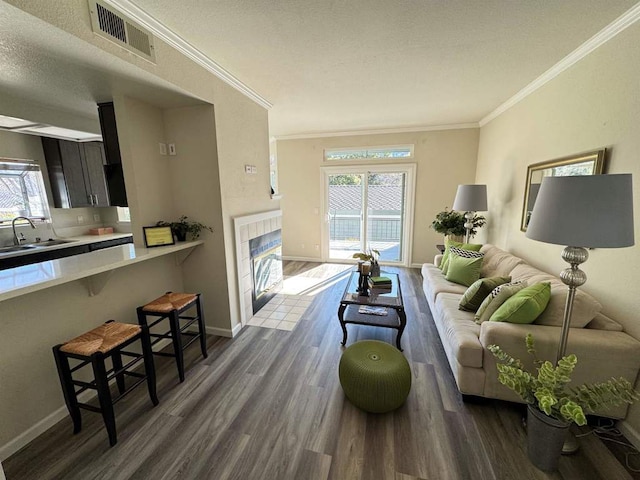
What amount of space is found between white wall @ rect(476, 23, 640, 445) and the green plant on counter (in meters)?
0.62

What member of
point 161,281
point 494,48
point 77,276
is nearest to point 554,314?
point 494,48

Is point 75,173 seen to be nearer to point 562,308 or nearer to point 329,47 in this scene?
point 329,47

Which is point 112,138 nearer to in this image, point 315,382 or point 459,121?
point 315,382

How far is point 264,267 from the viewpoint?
11.7 ft

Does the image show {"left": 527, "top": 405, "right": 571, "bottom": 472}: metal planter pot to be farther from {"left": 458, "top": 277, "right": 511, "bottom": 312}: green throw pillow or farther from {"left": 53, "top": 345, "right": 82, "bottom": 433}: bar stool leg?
{"left": 53, "top": 345, "right": 82, "bottom": 433}: bar stool leg

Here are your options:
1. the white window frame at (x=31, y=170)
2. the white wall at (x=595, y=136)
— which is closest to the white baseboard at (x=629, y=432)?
the white wall at (x=595, y=136)

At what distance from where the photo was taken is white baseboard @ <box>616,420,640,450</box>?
5.11 ft

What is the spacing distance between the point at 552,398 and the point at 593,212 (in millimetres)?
930

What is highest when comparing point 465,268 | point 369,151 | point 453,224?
point 369,151

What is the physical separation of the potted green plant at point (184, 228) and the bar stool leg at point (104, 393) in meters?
1.29

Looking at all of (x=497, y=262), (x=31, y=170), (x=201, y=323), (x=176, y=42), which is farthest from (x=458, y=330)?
(x=31, y=170)

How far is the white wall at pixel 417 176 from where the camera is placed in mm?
4746

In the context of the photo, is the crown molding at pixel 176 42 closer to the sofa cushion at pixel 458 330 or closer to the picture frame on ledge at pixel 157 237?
the picture frame on ledge at pixel 157 237

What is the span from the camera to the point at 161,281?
263 centimetres
